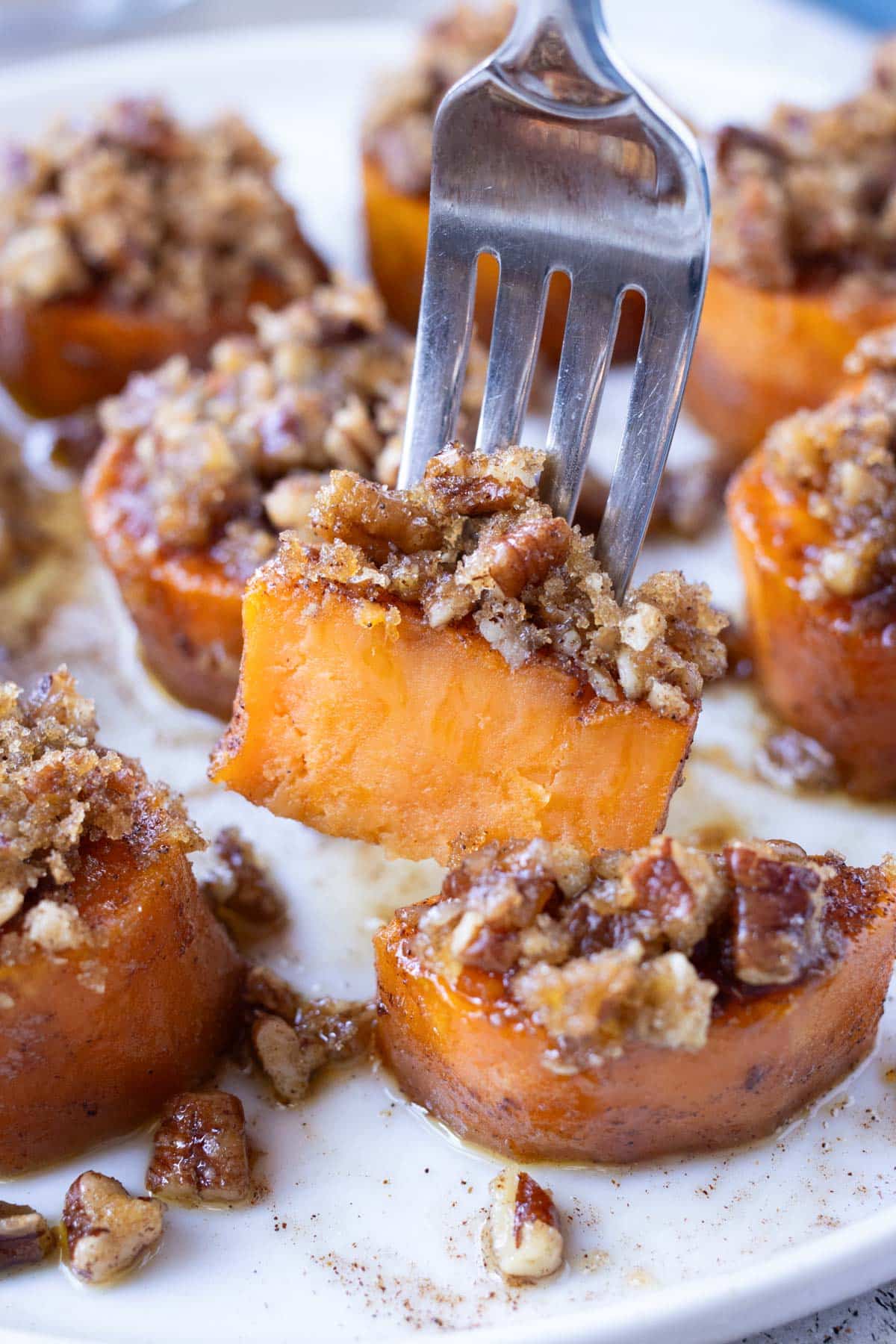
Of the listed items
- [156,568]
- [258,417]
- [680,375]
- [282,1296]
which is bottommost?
[282,1296]

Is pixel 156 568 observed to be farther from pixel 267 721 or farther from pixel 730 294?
pixel 730 294

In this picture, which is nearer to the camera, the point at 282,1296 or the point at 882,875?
the point at 282,1296

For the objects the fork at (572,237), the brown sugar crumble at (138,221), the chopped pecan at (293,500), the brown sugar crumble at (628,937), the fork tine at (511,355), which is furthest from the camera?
the brown sugar crumble at (138,221)

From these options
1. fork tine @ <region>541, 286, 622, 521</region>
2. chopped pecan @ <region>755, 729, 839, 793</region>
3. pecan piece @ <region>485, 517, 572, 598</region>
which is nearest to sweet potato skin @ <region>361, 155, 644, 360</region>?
chopped pecan @ <region>755, 729, 839, 793</region>

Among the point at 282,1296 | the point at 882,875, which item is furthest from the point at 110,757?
the point at 882,875

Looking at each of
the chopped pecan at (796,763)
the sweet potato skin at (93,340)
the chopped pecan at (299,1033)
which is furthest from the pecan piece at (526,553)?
the sweet potato skin at (93,340)

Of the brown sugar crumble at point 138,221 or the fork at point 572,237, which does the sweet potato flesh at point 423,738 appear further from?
the brown sugar crumble at point 138,221

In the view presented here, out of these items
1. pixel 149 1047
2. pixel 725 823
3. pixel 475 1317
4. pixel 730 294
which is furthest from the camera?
pixel 730 294

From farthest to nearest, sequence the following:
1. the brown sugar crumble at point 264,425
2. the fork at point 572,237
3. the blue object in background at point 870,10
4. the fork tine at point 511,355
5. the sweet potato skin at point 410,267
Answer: the blue object in background at point 870,10 → the sweet potato skin at point 410,267 → the brown sugar crumble at point 264,425 → the fork tine at point 511,355 → the fork at point 572,237
